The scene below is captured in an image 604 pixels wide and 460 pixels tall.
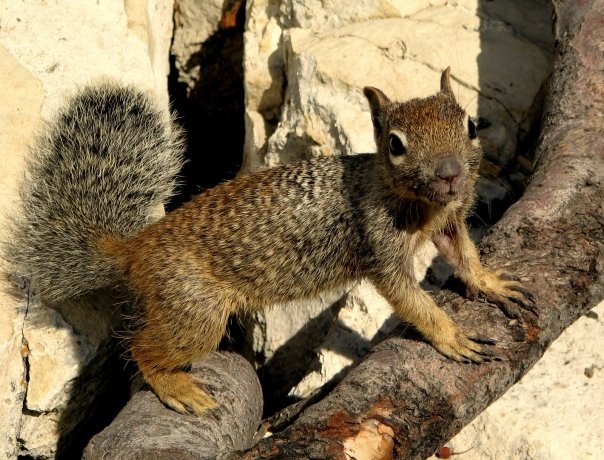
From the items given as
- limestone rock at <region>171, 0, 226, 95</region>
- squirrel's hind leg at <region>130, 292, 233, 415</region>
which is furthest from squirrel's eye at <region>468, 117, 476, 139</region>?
limestone rock at <region>171, 0, 226, 95</region>

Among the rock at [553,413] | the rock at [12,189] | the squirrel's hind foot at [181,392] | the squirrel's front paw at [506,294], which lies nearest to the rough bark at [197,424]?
the squirrel's hind foot at [181,392]

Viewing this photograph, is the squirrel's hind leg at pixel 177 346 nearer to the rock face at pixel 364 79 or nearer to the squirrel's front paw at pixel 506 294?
the rock face at pixel 364 79

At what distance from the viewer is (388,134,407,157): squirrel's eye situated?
430 centimetres

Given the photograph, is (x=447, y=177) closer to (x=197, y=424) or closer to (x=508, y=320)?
(x=508, y=320)

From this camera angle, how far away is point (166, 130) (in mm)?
5344

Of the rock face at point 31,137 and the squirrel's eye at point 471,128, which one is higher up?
the squirrel's eye at point 471,128

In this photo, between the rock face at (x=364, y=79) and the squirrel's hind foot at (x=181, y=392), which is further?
the rock face at (x=364, y=79)

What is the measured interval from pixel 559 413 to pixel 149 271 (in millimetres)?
2471

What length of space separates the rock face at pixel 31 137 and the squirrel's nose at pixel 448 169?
101 inches

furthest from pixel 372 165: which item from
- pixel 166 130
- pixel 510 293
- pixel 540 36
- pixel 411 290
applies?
pixel 540 36

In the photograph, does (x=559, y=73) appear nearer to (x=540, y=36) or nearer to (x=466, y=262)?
(x=540, y=36)

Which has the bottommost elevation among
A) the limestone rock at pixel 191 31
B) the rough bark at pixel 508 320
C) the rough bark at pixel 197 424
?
the rough bark at pixel 197 424

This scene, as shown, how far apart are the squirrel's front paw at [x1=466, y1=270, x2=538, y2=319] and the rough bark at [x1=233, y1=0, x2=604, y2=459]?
0.04 m

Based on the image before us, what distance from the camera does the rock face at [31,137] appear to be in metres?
5.13
